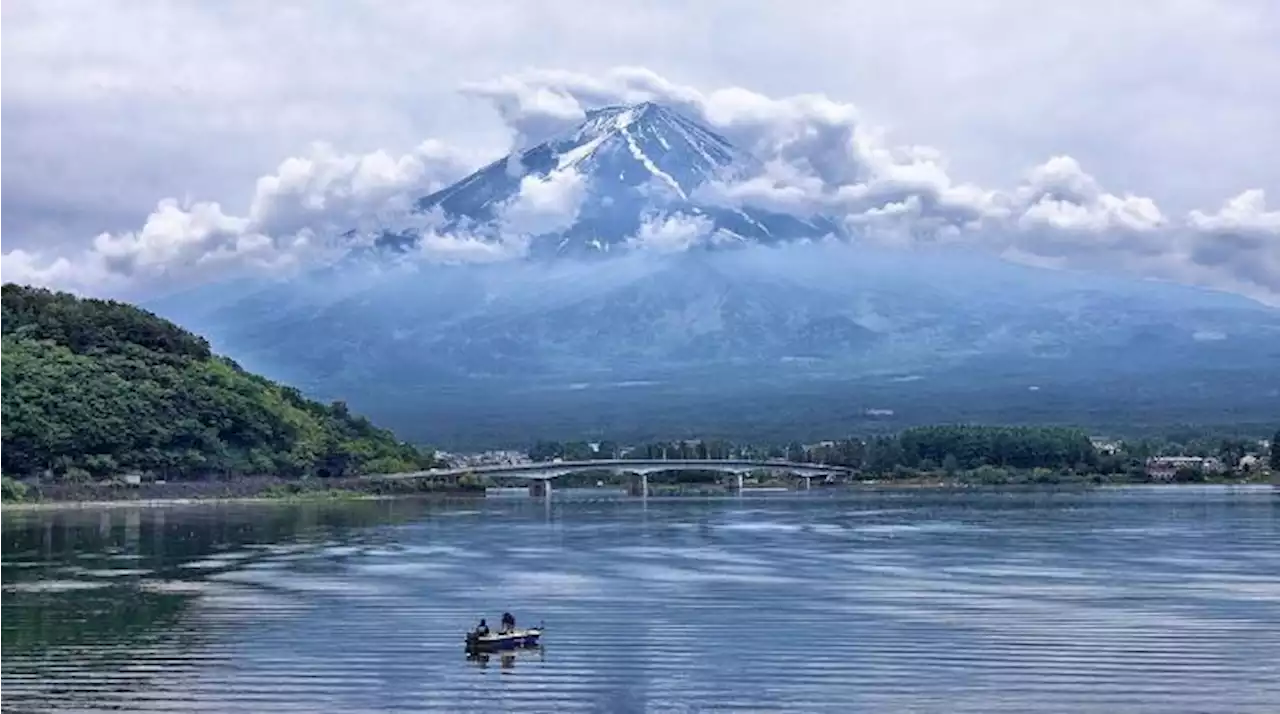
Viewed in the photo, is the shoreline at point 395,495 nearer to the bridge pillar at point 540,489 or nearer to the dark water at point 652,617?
the bridge pillar at point 540,489

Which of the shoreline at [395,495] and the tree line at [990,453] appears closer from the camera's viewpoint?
the shoreline at [395,495]

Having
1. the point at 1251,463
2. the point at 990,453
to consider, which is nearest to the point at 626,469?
the point at 990,453

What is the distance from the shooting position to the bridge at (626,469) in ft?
324

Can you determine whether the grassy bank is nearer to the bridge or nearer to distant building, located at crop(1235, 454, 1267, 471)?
the bridge

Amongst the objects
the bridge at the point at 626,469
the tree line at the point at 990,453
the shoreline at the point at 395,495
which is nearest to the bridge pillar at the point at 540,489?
the bridge at the point at 626,469

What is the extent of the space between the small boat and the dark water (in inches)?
11.9

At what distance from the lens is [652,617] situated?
31.9m

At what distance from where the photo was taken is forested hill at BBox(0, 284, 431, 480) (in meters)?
75.6

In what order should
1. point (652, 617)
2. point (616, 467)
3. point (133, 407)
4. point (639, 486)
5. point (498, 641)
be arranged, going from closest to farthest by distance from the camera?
1. point (498, 641)
2. point (652, 617)
3. point (133, 407)
4. point (616, 467)
5. point (639, 486)

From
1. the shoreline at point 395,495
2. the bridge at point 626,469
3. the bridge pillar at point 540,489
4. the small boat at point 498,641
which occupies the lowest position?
the small boat at point 498,641

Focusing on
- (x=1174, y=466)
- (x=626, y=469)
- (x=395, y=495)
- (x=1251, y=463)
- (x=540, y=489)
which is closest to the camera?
(x=395, y=495)

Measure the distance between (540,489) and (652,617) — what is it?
70.0 meters

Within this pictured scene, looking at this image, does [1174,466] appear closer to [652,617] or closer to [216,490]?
[216,490]

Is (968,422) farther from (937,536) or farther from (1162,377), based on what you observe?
(937,536)
